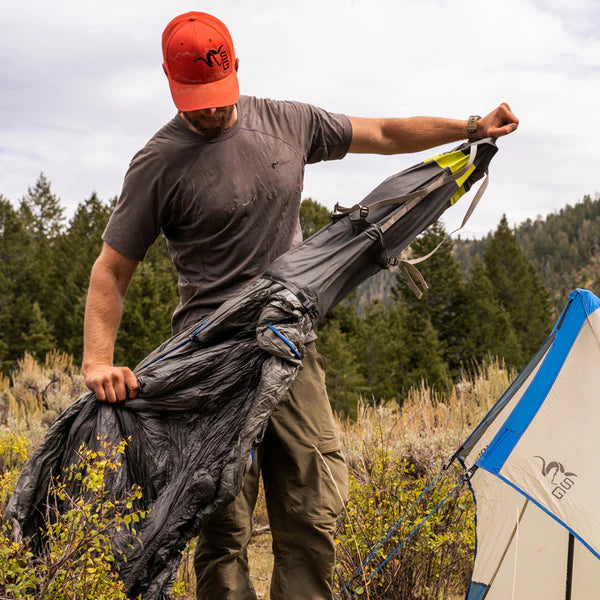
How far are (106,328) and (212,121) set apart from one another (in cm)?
88

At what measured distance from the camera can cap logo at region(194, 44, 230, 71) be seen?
2818mm

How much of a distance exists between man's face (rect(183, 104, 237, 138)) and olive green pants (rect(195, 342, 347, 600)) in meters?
0.94

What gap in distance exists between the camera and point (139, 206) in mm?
2951

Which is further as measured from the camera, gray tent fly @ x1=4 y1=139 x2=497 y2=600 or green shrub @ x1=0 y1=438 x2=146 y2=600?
gray tent fly @ x1=4 y1=139 x2=497 y2=600

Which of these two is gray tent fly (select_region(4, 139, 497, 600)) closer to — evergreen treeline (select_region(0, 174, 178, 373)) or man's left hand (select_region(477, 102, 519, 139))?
man's left hand (select_region(477, 102, 519, 139))

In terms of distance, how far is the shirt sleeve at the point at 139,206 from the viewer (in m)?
2.91

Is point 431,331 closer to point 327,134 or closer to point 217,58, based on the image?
point 327,134

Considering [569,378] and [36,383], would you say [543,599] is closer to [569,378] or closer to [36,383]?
[569,378]

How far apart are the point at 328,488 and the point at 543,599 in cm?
158

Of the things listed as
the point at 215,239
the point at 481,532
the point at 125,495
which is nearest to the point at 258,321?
the point at 215,239

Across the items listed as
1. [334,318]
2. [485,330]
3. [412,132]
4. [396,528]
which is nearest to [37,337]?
[334,318]

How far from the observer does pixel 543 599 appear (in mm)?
3871

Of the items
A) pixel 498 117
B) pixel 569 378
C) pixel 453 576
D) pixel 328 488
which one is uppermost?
pixel 498 117

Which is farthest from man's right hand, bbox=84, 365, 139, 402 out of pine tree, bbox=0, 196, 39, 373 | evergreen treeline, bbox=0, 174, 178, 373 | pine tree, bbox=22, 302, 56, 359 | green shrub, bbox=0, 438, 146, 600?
pine tree, bbox=0, 196, 39, 373
